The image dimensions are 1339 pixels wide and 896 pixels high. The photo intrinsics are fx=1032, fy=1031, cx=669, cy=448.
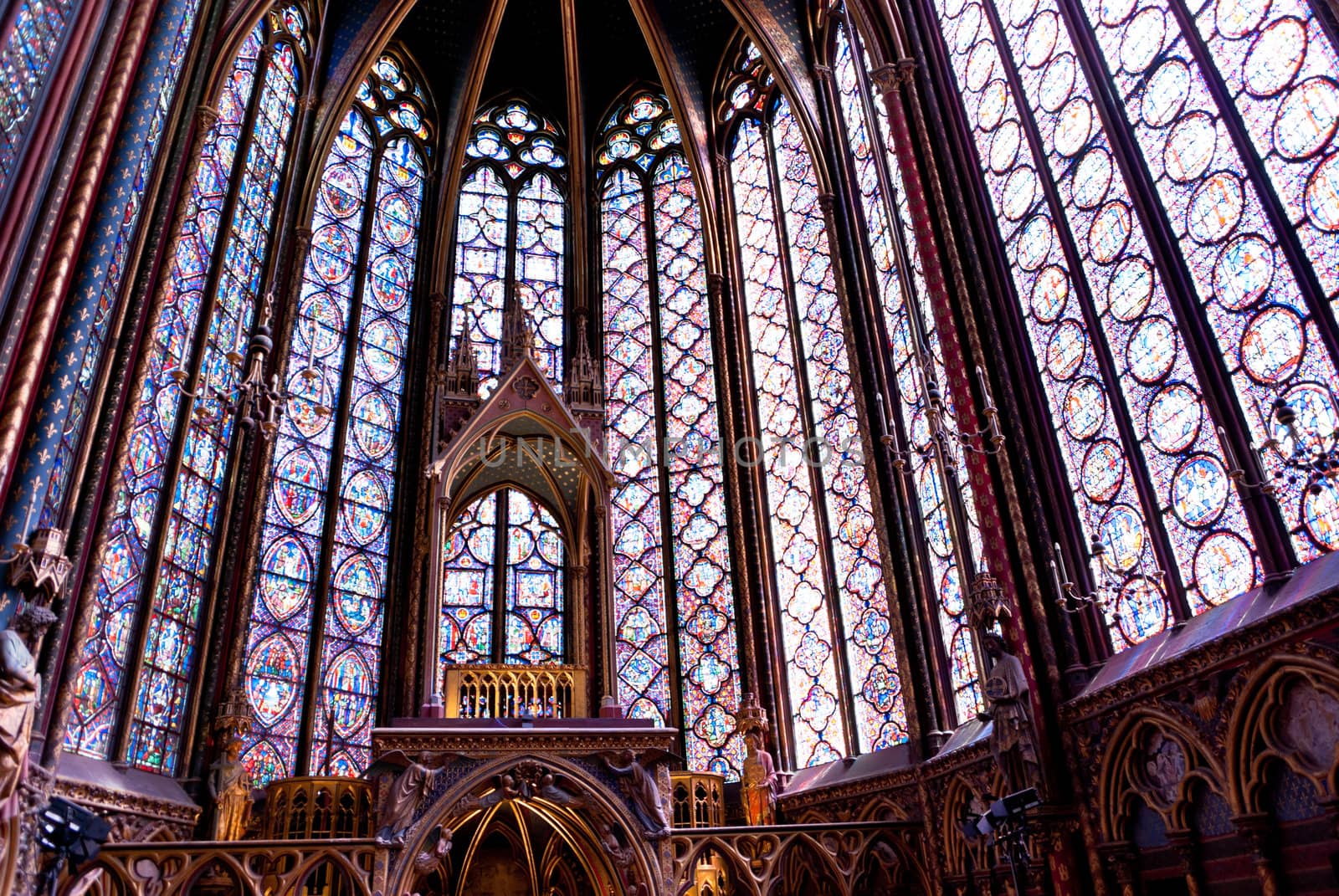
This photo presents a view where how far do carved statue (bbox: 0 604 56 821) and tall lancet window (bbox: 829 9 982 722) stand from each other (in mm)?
7467

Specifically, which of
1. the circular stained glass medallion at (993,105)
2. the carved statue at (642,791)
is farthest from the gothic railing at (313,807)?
the circular stained glass medallion at (993,105)

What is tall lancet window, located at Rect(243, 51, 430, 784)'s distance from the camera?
13.2 meters

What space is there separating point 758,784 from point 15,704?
798 cm

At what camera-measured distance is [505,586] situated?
15.4 meters

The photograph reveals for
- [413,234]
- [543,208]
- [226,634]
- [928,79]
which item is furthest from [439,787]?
[543,208]

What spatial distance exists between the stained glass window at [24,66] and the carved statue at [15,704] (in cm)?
319

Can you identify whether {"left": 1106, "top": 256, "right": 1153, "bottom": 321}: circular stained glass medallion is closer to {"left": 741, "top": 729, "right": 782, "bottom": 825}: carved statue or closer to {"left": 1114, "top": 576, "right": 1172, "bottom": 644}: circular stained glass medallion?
{"left": 1114, "top": 576, "right": 1172, "bottom": 644}: circular stained glass medallion

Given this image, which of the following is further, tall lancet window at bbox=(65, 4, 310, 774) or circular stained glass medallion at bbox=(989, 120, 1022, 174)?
circular stained glass medallion at bbox=(989, 120, 1022, 174)

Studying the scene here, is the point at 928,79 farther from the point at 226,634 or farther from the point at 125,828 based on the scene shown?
the point at 125,828

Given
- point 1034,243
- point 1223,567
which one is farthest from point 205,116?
point 1223,567

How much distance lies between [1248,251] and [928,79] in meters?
5.55

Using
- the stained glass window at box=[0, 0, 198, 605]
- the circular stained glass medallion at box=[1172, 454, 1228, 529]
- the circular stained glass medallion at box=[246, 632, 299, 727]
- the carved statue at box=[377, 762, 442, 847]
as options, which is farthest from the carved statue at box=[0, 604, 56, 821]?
the circular stained glass medallion at box=[1172, 454, 1228, 529]

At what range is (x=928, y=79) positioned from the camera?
40.6 feet

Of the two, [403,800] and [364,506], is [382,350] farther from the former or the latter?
[403,800]
